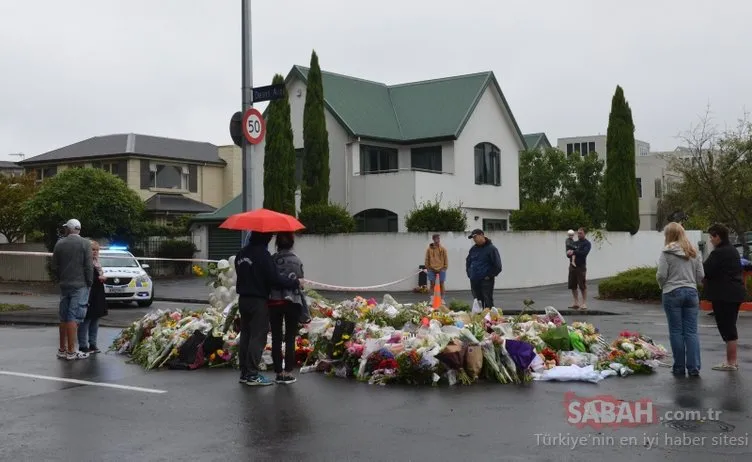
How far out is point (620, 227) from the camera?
36031 millimetres

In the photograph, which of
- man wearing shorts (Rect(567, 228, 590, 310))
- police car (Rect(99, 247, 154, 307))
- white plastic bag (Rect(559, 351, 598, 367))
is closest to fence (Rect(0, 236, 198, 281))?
police car (Rect(99, 247, 154, 307))

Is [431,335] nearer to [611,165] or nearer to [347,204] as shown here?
[347,204]

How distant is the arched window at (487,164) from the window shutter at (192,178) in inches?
835

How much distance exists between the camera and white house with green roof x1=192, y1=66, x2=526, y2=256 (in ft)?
113

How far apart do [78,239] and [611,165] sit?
28159 mm

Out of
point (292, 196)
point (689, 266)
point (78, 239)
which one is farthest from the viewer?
point (292, 196)

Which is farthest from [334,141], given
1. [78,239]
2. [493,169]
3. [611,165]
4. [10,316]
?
[78,239]

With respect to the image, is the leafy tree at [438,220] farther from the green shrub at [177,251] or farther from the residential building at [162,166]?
the residential building at [162,166]

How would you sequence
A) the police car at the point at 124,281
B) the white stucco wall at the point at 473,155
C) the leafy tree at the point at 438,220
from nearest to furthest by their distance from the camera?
the police car at the point at 124,281 → the leafy tree at the point at 438,220 → the white stucco wall at the point at 473,155

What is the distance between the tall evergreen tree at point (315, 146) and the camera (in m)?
32.7

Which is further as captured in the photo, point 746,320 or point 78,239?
point 746,320

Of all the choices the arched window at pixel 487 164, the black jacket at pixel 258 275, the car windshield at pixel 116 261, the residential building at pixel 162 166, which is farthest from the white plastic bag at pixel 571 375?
the residential building at pixel 162 166

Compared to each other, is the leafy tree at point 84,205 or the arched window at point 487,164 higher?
the arched window at point 487,164

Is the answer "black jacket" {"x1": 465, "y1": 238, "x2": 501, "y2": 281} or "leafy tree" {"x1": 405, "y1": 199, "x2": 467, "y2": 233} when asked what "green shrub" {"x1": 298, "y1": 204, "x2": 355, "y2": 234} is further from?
"black jacket" {"x1": 465, "y1": 238, "x2": 501, "y2": 281}
